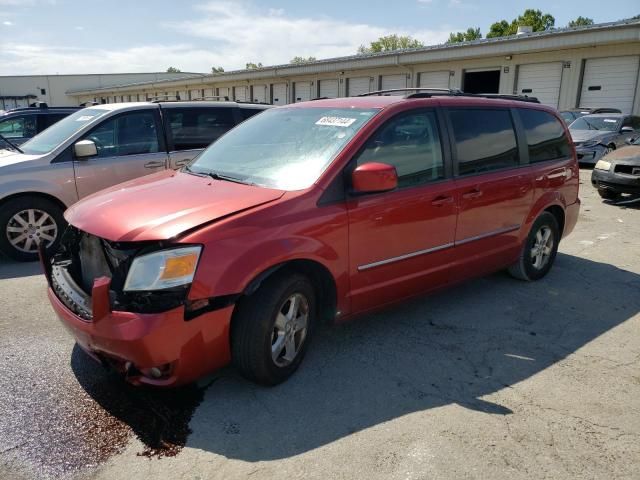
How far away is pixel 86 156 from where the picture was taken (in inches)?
236

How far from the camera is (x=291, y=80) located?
29.9 meters

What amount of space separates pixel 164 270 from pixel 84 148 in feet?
12.8

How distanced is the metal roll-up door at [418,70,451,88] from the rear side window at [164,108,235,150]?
56.3ft

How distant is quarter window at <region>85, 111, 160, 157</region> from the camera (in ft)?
20.6

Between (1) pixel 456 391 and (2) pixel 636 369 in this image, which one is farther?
(2) pixel 636 369

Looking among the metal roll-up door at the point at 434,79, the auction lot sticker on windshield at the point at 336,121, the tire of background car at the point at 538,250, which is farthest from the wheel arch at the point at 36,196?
the metal roll-up door at the point at 434,79

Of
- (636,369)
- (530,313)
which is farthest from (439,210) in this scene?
(636,369)

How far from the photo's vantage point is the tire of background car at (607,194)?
9734mm

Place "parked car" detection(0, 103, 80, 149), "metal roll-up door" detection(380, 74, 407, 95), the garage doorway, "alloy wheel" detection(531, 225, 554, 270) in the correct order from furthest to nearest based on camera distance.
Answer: "metal roll-up door" detection(380, 74, 407, 95) < the garage doorway < "parked car" detection(0, 103, 80, 149) < "alloy wheel" detection(531, 225, 554, 270)

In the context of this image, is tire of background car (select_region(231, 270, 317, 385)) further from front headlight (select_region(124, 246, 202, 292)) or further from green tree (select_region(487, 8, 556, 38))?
green tree (select_region(487, 8, 556, 38))

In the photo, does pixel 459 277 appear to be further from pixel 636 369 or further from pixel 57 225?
pixel 57 225

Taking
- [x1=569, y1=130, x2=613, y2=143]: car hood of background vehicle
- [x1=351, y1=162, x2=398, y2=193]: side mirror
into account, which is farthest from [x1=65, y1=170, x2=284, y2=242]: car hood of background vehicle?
[x1=569, y1=130, x2=613, y2=143]: car hood of background vehicle

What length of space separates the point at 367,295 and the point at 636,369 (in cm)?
194

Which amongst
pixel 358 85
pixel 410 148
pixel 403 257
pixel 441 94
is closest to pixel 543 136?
pixel 441 94
